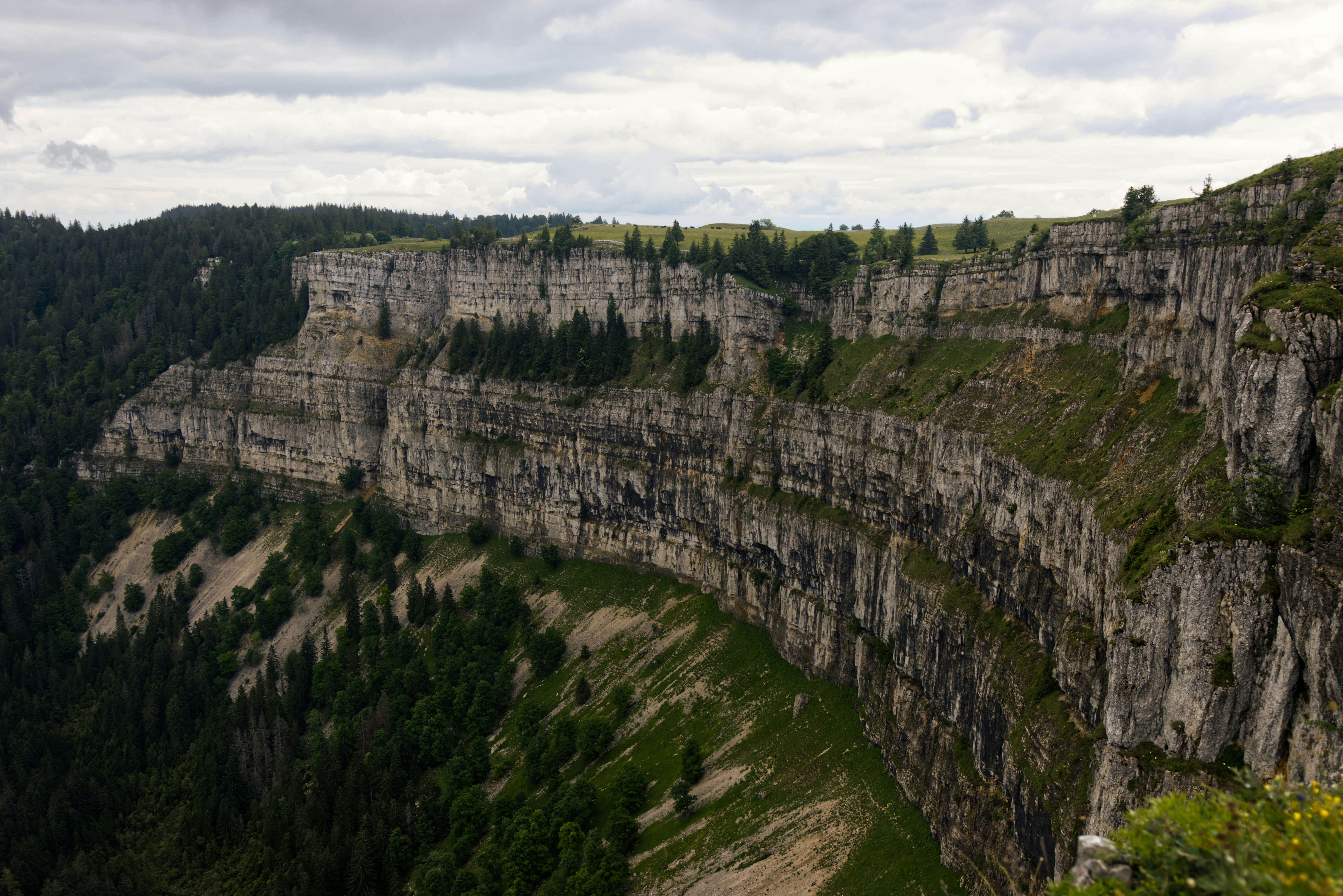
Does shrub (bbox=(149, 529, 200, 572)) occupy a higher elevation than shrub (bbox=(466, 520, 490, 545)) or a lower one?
lower

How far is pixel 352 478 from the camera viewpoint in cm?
16738

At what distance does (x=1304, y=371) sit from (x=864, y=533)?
176ft

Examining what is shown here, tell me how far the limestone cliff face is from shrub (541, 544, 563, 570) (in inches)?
106

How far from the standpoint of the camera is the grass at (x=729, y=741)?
69.6 meters

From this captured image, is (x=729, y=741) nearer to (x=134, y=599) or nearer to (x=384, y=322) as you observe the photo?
(x=384, y=322)

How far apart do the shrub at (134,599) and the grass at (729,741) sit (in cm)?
8283

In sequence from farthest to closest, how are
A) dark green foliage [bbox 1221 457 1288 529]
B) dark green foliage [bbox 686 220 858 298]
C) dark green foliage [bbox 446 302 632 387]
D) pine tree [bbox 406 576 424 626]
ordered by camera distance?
dark green foliage [bbox 446 302 632 387], pine tree [bbox 406 576 424 626], dark green foliage [bbox 686 220 858 298], dark green foliage [bbox 1221 457 1288 529]

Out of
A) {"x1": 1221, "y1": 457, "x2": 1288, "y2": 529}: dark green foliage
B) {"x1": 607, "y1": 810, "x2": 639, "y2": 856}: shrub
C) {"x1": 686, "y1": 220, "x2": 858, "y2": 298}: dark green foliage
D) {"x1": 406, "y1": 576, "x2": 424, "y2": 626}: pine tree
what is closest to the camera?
{"x1": 1221, "y1": 457, "x2": 1288, "y2": 529}: dark green foliage

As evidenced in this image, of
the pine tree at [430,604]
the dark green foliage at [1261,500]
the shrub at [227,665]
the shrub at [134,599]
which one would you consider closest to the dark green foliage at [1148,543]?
the dark green foliage at [1261,500]

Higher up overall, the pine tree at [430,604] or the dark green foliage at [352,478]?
the dark green foliage at [352,478]

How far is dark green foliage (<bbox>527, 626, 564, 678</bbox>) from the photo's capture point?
384ft

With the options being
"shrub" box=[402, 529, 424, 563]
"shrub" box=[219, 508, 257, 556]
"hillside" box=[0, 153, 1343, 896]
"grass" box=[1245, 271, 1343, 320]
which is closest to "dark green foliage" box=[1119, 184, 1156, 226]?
"hillside" box=[0, 153, 1343, 896]

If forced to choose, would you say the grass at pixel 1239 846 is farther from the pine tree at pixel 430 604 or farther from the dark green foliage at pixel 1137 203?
the pine tree at pixel 430 604

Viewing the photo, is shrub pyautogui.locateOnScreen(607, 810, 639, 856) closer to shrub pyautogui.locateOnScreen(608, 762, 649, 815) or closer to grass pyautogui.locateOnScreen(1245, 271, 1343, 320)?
shrub pyautogui.locateOnScreen(608, 762, 649, 815)
